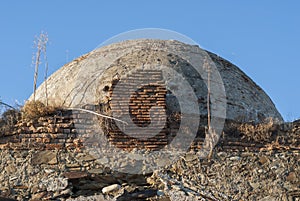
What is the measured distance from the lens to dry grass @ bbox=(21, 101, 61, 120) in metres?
8.61

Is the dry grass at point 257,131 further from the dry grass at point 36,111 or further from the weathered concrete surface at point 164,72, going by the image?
the dry grass at point 36,111

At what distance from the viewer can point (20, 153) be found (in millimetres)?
8070

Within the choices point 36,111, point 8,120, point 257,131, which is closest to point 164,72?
point 257,131

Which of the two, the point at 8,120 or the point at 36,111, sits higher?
the point at 36,111

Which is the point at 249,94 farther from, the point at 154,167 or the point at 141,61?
the point at 154,167

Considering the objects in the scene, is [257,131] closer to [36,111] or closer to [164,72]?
[164,72]

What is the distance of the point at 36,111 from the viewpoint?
8.62 m

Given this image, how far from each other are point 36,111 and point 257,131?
325 cm

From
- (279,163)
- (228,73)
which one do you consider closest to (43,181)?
(279,163)

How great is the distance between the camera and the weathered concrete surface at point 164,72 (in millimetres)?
9727

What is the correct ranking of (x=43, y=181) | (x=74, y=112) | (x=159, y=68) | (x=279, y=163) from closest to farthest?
1. (x=43, y=181)
2. (x=279, y=163)
3. (x=74, y=112)
4. (x=159, y=68)

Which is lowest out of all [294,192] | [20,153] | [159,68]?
[294,192]

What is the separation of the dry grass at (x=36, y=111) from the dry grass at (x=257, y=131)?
2802 mm

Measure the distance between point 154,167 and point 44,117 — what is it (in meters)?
1.83
